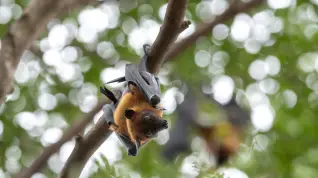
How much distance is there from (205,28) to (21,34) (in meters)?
1.13

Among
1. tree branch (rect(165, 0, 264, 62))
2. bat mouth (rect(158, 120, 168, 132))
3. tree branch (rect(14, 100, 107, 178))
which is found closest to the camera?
bat mouth (rect(158, 120, 168, 132))

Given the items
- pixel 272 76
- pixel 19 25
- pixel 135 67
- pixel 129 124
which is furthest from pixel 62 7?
pixel 272 76

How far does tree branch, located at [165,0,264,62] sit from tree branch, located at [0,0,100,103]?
27.1 inches

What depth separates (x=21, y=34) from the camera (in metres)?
2.61

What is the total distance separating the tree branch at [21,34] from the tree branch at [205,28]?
69 cm

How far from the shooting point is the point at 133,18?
4.25 meters

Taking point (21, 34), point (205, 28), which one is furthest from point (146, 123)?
point (205, 28)

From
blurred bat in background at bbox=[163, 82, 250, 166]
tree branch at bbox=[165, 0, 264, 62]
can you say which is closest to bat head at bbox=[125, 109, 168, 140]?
blurred bat in background at bbox=[163, 82, 250, 166]

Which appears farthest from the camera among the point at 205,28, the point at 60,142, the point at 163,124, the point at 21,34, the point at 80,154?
the point at 205,28

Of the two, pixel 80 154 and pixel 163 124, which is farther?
pixel 80 154

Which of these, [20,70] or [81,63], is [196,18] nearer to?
[81,63]

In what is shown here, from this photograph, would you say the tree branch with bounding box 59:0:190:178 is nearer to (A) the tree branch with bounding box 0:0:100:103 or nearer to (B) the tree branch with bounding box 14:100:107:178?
(A) the tree branch with bounding box 0:0:100:103

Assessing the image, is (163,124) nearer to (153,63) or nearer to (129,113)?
(129,113)

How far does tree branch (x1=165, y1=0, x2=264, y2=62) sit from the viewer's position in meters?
3.07
